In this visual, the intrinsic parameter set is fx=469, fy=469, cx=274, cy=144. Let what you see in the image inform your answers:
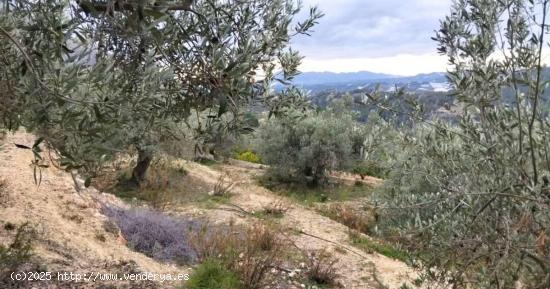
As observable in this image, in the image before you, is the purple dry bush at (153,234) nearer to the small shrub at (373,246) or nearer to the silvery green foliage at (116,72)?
the small shrub at (373,246)

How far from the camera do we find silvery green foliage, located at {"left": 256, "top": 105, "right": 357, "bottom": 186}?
16094 millimetres

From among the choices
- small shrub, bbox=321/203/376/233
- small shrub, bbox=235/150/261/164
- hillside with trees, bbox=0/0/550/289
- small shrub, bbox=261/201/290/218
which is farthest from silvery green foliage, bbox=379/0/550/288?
small shrub, bbox=235/150/261/164

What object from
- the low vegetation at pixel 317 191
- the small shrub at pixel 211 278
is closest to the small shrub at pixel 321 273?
the small shrub at pixel 211 278

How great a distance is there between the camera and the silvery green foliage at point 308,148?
16.1 metres

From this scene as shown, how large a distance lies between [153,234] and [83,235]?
126cm

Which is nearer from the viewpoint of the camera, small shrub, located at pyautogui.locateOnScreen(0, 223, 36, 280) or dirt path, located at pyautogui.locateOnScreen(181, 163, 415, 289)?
small shrub, located at pyautogui.locateOnScreen(0, 223, 36, 280)

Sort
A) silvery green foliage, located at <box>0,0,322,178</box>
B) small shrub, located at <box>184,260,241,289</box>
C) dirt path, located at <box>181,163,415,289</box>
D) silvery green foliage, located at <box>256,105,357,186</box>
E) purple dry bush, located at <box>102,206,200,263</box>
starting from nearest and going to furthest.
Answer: silvery green foliage, located at <box>0,0,322,178</box> → small shrub, located at <box>184,260,241,289</box> → purple dry bush, located at <box>102,206,200,263</box> → dirt path, located at <box>181,163,415,289</box> → silvery green foliage, located at <box>256,105,357,186</box>

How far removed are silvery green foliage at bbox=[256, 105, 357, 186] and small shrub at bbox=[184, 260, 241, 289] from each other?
34.5 ft

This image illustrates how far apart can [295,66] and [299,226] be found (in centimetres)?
732

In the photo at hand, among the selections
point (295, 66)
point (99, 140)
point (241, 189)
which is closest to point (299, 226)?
point (241, 189)

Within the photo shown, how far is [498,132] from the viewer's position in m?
2.83

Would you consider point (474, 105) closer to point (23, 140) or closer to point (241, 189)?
point (23, 140)

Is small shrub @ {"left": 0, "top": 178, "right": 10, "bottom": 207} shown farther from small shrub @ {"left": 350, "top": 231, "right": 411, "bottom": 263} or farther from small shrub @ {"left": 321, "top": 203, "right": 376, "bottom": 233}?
small shrub @ {"left": 321, "top": 203, "right": 376, "bottom": 233}

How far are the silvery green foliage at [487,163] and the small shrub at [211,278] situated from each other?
8.24ft
